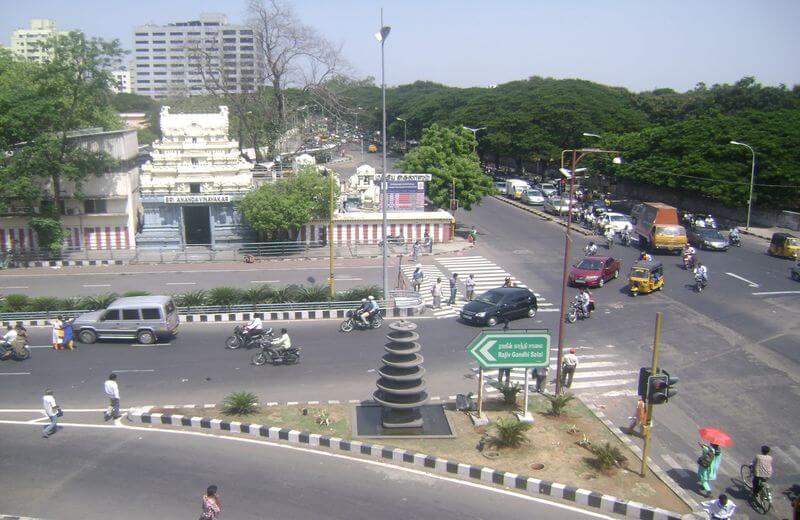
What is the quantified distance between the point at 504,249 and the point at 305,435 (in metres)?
26.9

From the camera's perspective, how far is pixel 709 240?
39.9 meters

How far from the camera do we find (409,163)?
158 feet

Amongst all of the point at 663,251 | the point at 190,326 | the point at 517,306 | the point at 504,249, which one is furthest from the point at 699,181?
the point at 190,326

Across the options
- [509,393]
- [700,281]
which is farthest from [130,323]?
[700,281]

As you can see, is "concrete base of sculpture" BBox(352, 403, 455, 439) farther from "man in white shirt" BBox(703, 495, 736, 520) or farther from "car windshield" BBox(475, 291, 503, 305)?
"car windshield" BBox(475, 291, 503, 305)

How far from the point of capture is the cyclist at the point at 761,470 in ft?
43.8

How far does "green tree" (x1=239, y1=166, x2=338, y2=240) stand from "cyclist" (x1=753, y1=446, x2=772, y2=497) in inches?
1121

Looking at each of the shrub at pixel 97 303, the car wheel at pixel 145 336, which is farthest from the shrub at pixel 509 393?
the shrub at pixel 97 303

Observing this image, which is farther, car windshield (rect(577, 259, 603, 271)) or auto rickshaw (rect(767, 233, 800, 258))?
auto rickshaw (rect(767, 233, 800, 258))

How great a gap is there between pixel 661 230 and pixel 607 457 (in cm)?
2664

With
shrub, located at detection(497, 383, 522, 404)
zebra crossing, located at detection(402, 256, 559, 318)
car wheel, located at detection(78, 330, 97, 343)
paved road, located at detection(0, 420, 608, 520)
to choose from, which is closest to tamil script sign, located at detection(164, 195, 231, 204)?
zebra crossing, located at detection(402, 256, 559, 318)

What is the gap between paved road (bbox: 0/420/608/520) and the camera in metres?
12.9

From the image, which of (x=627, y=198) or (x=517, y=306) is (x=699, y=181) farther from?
(x=517, y=306)

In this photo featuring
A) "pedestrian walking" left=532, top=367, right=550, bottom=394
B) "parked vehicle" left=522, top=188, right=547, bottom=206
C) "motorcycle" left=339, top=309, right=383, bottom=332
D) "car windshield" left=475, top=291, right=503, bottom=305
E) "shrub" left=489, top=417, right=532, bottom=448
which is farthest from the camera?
"parked vehicle" left=522, top=188, right=547, bottom=206
